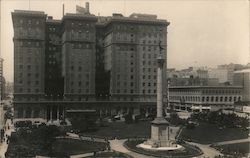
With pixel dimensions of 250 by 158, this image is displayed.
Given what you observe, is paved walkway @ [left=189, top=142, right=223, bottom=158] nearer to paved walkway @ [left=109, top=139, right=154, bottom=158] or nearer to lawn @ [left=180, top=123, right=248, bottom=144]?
lawn @ [left=180, top=123, right=248, bottom=144]

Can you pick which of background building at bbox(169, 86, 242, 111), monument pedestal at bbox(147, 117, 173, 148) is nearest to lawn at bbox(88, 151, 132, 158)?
monument pedestal at bbox(147, 117, 173, 148)

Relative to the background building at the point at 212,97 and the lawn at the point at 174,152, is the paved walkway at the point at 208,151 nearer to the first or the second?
the lawn at the point at 174,152

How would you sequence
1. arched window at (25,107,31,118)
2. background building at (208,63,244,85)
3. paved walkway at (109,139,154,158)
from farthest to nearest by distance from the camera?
background building at (208,63,244,85)
arched window at (25,107,31,118)
paved walkway at (109,139,154,158)

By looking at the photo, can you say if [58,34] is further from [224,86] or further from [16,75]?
[224,86]

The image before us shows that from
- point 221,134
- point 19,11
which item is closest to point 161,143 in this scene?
point 221,134

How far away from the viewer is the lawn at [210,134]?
66562 millimetres

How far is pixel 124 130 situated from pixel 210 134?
1749cm

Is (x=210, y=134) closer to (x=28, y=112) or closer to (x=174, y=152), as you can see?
(x=174, y=152)

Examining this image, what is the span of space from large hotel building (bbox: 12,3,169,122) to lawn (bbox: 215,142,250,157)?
153ft

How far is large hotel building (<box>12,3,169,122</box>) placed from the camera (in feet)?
317

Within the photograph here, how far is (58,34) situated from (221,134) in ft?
184

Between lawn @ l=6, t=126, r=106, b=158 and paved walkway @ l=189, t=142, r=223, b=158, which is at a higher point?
lawn @ l=6, t=126, r=106, b=158

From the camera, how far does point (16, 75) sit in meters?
95.9

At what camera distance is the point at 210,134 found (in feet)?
231
